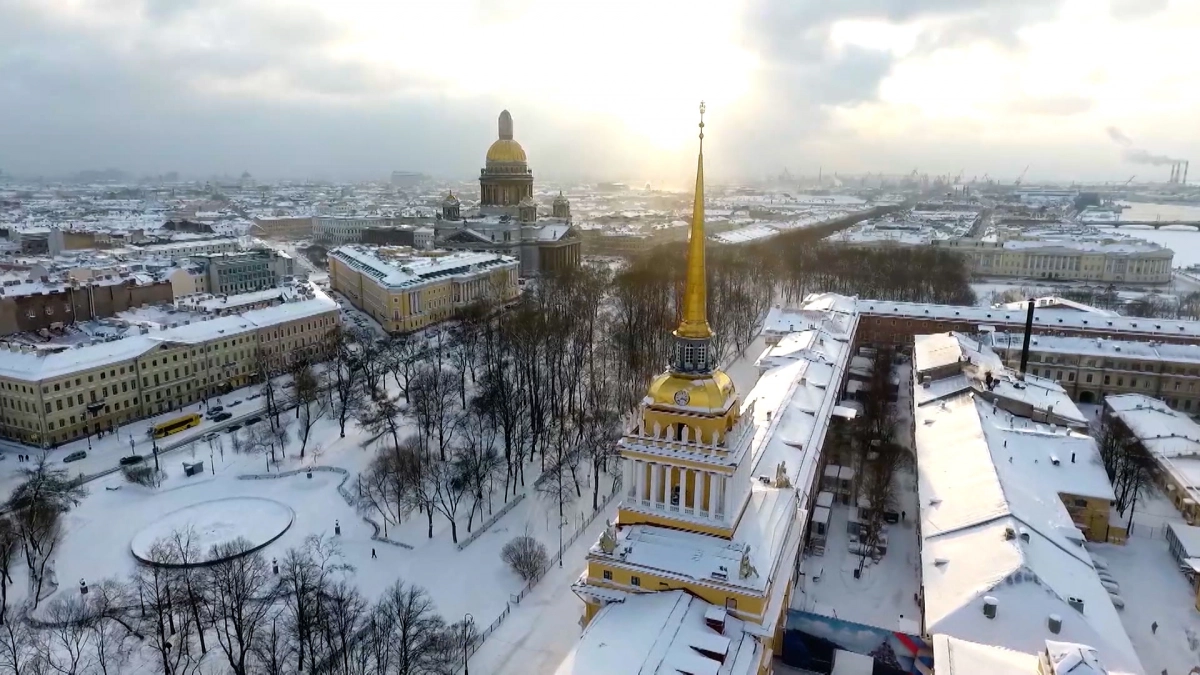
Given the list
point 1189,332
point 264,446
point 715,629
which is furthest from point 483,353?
point 1189,332

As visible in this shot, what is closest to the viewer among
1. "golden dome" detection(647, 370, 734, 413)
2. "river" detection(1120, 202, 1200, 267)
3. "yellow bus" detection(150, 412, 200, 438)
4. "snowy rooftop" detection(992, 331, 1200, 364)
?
"golden dome" detection(647, 370, 734, 413)

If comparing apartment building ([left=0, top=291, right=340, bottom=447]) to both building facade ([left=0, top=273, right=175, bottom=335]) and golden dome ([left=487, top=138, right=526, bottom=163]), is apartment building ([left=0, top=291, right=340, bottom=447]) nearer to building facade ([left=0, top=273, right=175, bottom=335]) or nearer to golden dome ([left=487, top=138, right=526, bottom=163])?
building facade ([left=0, top=273, right=175, bottom=335])

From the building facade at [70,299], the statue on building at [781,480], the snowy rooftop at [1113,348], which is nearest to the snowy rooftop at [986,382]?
the snowy rooftop at [1113,348]

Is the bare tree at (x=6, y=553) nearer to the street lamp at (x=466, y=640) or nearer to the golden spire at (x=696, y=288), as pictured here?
the street lamp at (x=466, y=640)

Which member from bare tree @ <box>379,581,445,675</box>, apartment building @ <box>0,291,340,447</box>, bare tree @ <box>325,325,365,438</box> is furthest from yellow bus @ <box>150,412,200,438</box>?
bare tree @ <box>379,581,445,675</box>

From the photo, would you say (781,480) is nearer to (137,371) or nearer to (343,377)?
(343,377)
